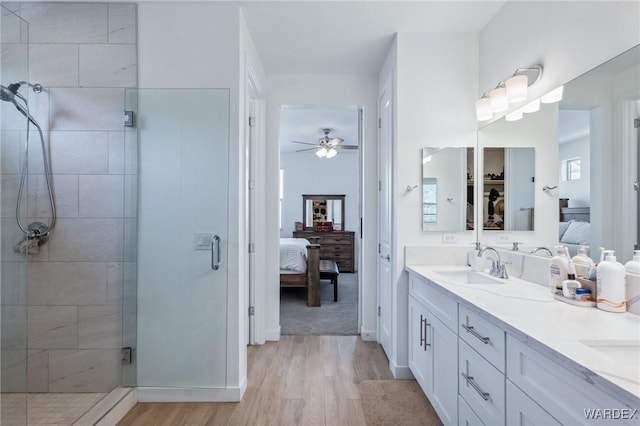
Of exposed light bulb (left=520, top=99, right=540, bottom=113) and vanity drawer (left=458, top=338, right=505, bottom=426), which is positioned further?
exposed light bulb (left=520, top=99, right=540, bottom=113)

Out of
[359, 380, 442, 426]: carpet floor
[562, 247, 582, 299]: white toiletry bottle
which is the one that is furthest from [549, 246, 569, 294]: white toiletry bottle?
[359, 380, 442, 426]: carpet floor

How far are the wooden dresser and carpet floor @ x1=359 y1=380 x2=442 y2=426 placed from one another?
15.1 ft

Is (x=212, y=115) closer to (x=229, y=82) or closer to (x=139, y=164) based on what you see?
(x=229, y=82)

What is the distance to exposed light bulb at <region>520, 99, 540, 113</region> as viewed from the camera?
196 centimetres

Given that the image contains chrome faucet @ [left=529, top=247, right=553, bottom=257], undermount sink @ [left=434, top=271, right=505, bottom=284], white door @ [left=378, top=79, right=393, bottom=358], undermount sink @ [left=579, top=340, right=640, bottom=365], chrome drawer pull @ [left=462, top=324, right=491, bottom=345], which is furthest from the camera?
white door @ [left=378, top=79, right=393, bottom=358]

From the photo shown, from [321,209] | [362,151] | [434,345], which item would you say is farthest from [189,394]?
[321,209]

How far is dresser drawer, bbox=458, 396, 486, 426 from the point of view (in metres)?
1.47

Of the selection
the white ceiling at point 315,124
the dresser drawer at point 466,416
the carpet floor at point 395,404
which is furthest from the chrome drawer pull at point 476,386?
the white ceiling at point 315,124

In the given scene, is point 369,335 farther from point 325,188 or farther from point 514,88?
point 325,188

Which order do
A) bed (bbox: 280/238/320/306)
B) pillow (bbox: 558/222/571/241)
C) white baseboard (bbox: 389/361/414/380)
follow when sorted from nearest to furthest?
pillow (bbox: 558/222/571/241), white baseboard (bbox: 389/361/414/380), bed (bbox: 280/238/320/306)

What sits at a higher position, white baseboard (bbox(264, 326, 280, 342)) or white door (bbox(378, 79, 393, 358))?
white door (bbox(378, 79, 393, 358))

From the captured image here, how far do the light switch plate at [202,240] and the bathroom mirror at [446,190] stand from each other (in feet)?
5.15

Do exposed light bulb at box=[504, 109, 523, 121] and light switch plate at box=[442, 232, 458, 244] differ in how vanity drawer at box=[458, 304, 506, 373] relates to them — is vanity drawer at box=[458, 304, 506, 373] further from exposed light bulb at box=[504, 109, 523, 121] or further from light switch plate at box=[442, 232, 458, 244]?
exposed light bulb at box=[504, 109, 523, 121]

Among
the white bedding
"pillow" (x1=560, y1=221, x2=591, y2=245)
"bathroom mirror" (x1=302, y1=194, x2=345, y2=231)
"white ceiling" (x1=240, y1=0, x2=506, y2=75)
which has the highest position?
"white ceiling" (x1=240, y1=0, x2=506, y2=75)
